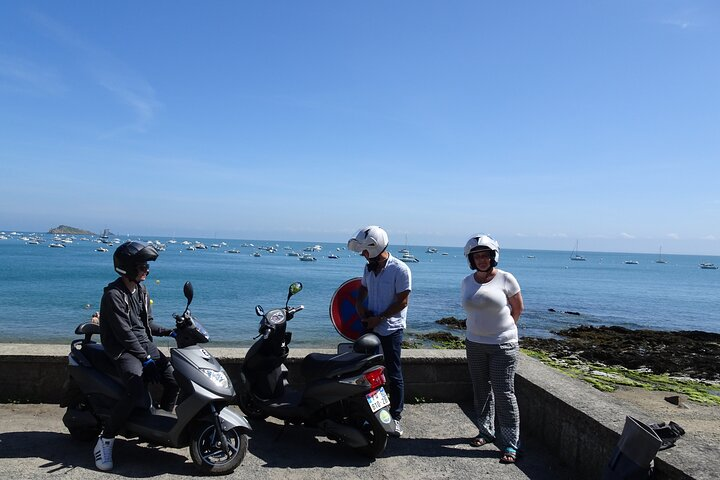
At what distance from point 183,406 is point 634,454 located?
292 centimetres

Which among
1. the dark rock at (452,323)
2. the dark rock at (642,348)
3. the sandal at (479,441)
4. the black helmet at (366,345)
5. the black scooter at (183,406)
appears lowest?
the dark rock at (452,323)

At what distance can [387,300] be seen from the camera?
15.5 ft

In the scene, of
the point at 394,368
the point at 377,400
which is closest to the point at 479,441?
the point at 394,368

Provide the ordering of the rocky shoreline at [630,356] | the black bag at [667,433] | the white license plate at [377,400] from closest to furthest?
the black bag at [667,433] → the white license plate at [377,400] → the rocky shoreline at [630,356]

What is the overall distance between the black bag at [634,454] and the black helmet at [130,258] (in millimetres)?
3442

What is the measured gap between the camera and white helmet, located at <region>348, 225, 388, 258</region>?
466cm

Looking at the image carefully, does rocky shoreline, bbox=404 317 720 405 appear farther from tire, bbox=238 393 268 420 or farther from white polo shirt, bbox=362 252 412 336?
tire, bbox=238 393 268 420

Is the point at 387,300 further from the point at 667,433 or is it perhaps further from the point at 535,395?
the point at 667,433

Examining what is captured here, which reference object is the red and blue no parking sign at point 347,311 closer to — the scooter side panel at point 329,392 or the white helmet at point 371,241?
the white helmet at point 371,241

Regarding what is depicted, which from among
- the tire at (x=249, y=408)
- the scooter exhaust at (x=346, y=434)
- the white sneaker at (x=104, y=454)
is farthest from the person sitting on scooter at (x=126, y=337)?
the scooter exhaust at (x=346, y=434)

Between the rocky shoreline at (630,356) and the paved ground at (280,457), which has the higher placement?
the paved ground at (280,457)

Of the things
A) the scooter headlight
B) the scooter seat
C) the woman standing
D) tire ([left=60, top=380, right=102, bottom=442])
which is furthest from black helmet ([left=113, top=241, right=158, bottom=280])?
the woman standing

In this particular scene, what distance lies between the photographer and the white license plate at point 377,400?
13.1ft

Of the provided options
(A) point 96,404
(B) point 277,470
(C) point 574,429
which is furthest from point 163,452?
(C) point 574,429
